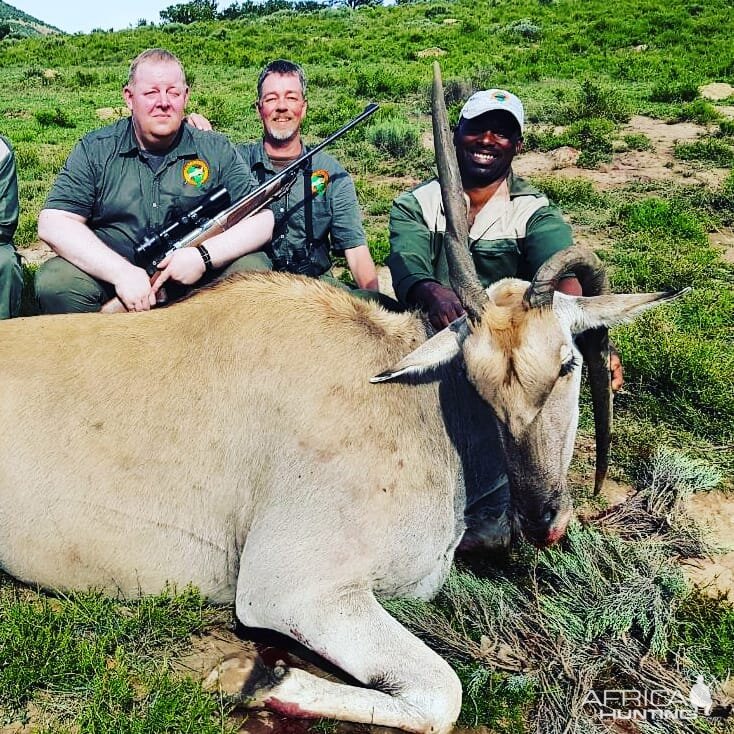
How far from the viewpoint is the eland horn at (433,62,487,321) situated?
3826 millimetres

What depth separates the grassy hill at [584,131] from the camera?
5.73 meters

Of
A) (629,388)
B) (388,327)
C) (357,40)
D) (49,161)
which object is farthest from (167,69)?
(357,40)

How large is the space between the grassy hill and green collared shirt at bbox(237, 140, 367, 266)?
216 centimetres

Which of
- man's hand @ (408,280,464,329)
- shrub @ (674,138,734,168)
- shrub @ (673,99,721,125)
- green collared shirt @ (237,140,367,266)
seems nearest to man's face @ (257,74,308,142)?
green collared shirt @ (237,140,367,266)

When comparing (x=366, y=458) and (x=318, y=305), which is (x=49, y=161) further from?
(x=366, y=458)

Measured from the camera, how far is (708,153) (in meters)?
12.8

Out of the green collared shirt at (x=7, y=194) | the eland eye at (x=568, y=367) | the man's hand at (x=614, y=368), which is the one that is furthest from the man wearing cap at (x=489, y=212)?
the green collared shirt at (x=7, y=194)

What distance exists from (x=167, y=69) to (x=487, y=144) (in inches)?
104

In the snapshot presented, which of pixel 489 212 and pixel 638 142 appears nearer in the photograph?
pixel 489 212

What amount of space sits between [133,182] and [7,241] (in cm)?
152

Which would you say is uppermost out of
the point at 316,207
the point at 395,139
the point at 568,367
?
the point at 395,139

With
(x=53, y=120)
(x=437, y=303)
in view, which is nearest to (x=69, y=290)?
(x=437, y=303)

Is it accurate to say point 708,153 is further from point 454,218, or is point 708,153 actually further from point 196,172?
point 454,218

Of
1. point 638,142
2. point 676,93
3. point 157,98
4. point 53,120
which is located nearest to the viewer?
point 157,98
